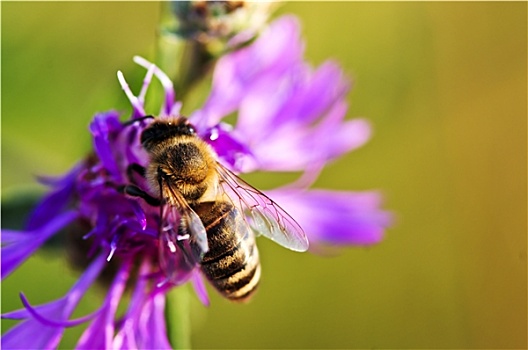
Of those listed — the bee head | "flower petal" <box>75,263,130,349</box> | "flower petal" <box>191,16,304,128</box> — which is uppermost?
"flower petal" <box>191,16,304,128</box>

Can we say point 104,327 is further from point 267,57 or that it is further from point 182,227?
point 267,57

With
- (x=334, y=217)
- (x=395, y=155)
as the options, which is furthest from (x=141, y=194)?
(x=395, y=155)

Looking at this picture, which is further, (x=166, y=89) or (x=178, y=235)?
(x=166, y=89)

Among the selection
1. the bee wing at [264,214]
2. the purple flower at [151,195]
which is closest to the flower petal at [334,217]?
the purple flower at [151,195]

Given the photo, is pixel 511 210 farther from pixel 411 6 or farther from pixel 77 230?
pixel 77 230

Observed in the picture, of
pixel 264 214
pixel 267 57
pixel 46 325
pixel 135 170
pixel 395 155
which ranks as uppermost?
pixel 395 155

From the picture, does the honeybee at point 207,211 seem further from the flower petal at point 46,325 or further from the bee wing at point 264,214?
the flower petal at point 46,325

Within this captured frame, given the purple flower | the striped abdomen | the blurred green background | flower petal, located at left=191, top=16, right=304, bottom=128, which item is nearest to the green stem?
the purple flower

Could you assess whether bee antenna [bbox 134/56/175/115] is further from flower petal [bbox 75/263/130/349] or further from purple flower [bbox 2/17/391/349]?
flower petal [bbox 75/263/130/349]
